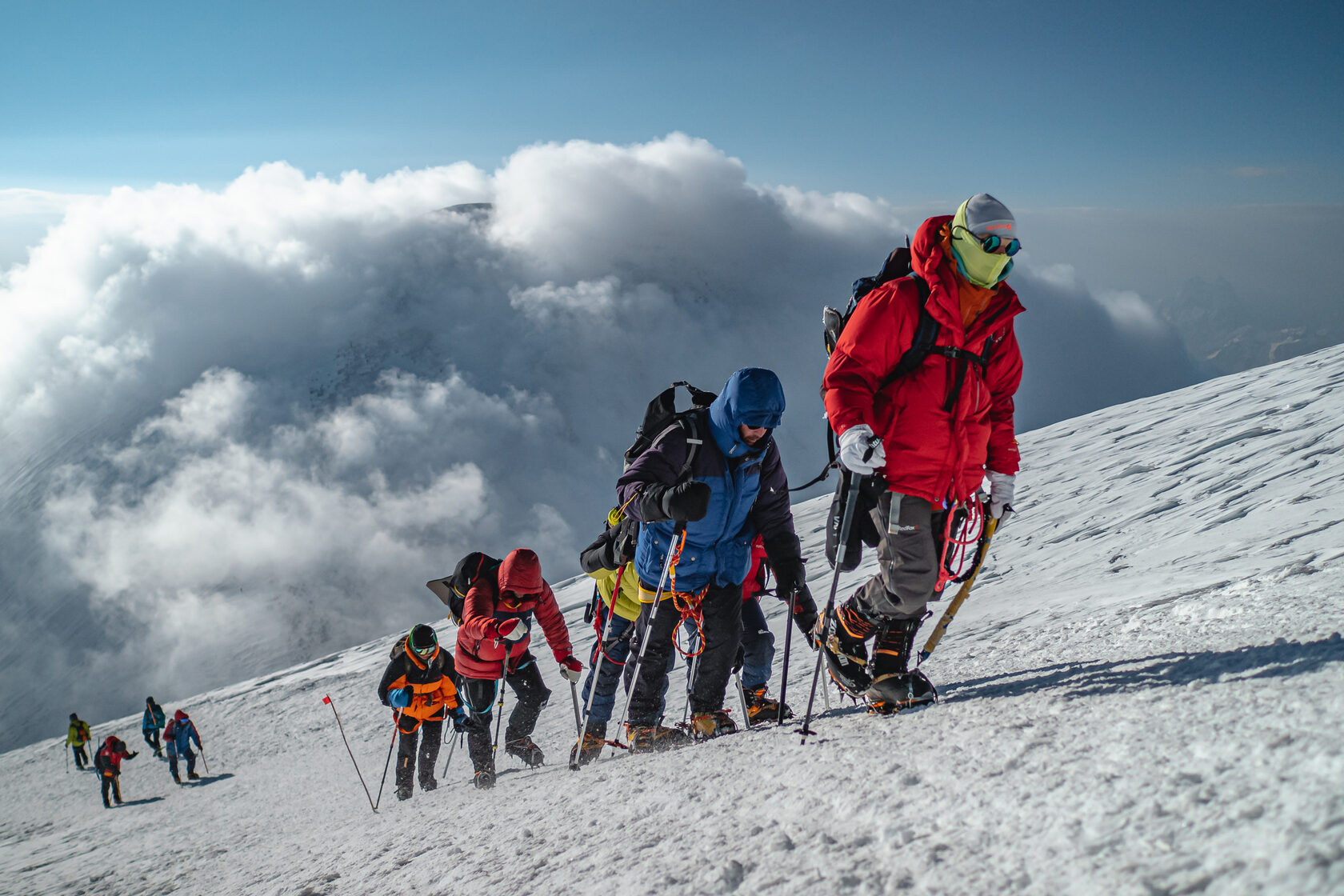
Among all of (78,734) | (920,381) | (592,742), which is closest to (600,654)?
(592,742)

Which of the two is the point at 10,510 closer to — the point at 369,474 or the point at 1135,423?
the point at 369,474

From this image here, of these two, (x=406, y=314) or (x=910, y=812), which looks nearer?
(x=910, y=812)

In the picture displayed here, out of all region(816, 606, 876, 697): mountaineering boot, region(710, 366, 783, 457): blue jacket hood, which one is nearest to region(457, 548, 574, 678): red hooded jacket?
region(710, 366, 783, 457): blue jacket hood

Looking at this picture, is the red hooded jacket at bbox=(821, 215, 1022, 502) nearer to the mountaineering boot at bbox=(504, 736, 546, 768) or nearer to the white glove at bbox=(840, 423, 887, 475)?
the white glove at bbox=(840, 423, 887, 475)

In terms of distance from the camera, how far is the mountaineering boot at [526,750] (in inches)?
227

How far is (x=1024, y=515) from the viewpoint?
9.45 metres

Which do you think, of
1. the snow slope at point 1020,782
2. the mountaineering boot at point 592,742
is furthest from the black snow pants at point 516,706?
the mountaineering boot at point 592,742

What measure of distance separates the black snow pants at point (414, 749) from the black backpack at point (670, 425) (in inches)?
134

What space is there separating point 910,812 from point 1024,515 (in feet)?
28.4

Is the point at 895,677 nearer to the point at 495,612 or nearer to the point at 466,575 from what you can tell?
the point at 495,612

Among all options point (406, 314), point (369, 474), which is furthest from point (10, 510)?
point (406, 314)

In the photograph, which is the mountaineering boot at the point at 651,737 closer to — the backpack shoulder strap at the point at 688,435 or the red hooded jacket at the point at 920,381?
the backpack shoulder strap at the point at 688,435

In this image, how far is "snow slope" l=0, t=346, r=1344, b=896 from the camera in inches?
56.7

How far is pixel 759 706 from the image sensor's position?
14.1 feet
